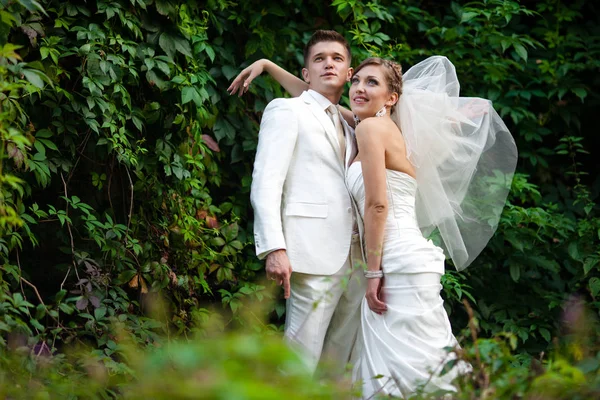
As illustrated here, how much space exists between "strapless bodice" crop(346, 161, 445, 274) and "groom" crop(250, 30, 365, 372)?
0.13 m

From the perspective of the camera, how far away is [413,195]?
127 inches

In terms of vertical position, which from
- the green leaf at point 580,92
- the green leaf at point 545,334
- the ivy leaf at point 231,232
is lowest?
the green leaf at point 545,334

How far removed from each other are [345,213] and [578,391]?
5.57 feet

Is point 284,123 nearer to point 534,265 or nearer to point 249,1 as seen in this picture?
point 249,1

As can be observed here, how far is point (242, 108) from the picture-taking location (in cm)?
443

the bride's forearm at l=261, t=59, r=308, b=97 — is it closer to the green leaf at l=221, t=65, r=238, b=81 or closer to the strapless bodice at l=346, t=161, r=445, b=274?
the green leaf at l=221, t=65, r=238, b=81

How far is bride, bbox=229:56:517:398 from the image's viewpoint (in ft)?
9.82

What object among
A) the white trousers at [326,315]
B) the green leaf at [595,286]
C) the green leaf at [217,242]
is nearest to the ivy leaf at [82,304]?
the green leaf at [217,242]

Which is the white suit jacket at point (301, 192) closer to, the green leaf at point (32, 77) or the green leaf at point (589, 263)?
the green leaf at point (32, 77)

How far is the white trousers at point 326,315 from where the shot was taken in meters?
3.17

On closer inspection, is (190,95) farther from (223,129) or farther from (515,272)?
(515,272)

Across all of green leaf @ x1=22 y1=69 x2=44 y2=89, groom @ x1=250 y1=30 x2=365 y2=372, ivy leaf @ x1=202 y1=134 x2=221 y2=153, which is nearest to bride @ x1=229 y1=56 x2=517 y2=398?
groom @ x1=250 y1=30 x2=365 y2=372

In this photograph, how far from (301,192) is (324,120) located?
0.38 meters

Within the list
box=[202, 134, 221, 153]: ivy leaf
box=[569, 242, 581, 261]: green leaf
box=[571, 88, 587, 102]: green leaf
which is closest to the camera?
box=[202, 134, 221, 153]: ivy leaf
